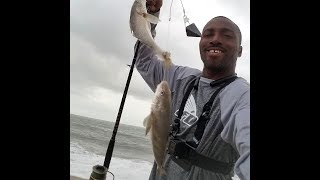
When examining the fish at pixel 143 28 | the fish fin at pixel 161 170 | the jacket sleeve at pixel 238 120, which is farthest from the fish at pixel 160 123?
the jacket sleeve at pixel 238 120

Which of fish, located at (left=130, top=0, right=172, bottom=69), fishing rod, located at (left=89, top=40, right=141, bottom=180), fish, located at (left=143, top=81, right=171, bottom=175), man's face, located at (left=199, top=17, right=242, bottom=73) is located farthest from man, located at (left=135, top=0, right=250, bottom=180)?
fishing rod, located at (left=89, top=40, right=141, bottom=180)

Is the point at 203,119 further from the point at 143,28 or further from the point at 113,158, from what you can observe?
the point at 113,158

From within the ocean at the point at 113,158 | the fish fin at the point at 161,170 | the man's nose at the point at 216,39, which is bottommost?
the ocean at the point at 113,158

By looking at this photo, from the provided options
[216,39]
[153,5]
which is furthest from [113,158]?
[216,39]

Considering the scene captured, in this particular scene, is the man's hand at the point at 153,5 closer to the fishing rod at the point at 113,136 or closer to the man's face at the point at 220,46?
the fishing rod at the point at 113,136
